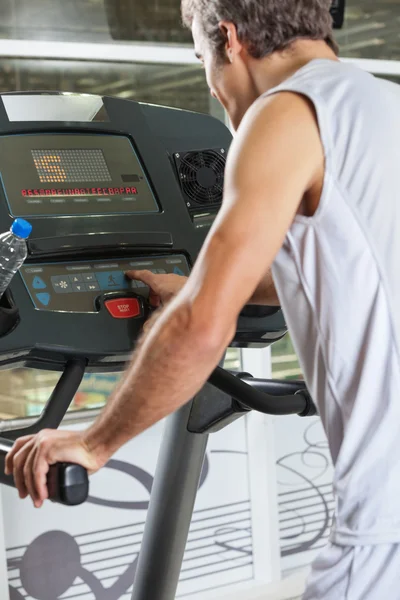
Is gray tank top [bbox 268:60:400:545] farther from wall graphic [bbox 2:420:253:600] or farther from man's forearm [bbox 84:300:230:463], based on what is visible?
wall graphic [bbox 2:420:253:600]

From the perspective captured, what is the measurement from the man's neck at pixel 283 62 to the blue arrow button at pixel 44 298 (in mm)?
536

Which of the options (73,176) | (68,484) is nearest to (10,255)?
(73,176)

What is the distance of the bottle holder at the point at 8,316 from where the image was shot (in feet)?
4.93

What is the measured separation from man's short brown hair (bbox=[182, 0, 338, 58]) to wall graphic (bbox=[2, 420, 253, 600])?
2.60m

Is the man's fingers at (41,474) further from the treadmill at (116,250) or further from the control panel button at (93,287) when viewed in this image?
the control panel button at (93,287)

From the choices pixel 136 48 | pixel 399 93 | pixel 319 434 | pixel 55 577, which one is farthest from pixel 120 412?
pixel 319 434

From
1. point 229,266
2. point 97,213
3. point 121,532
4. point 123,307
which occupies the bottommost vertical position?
point 121,532

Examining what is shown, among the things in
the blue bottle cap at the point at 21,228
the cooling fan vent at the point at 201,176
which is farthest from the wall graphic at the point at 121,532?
the blue bottle cap at the point at 21,228

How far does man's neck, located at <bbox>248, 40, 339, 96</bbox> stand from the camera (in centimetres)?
143

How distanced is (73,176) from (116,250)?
0.61 feet

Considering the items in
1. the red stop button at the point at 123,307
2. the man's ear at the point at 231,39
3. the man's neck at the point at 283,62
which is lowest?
the red stop button at the point at 123,307

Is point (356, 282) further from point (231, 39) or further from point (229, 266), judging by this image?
point (231, 39)

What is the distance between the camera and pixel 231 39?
1423mm

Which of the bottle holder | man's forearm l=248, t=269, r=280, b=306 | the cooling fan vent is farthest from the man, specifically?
the cooling fan vent
